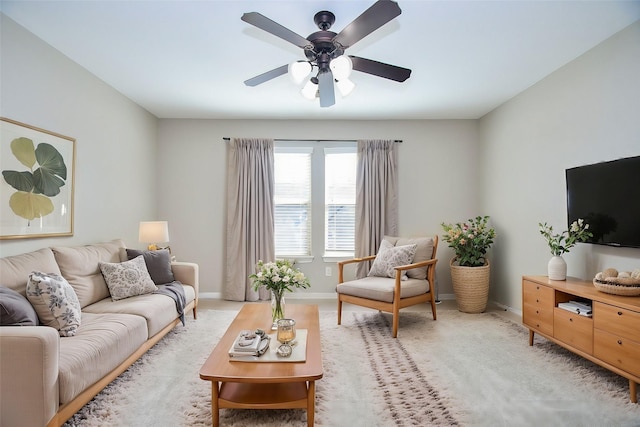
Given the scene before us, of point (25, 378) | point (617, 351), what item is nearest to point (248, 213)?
point (25, 378)

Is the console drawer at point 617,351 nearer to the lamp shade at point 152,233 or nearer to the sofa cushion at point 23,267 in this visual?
the sofa cushion at point 23,267

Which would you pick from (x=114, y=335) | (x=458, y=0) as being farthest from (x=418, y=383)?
(x=458, y=0)

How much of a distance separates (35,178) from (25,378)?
1.77 metres

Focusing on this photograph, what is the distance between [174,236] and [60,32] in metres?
2.80

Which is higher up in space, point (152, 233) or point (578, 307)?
point (152, 233)

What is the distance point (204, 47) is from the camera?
2.87m

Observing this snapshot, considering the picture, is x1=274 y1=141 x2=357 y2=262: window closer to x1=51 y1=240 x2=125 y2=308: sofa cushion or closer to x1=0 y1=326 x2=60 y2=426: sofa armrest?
x1=51 y1=240 x2=125 y2=308: sofa cushion

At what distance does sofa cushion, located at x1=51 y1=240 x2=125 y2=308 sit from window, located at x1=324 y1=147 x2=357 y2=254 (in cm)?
279

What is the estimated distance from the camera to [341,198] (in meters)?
4.96

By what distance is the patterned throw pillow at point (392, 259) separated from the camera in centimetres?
393

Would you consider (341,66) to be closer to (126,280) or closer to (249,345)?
(249,345)

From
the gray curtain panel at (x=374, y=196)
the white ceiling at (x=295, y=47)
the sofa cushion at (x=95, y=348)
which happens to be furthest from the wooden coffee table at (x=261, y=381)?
the gray curtain panel at (x=374, y=196)

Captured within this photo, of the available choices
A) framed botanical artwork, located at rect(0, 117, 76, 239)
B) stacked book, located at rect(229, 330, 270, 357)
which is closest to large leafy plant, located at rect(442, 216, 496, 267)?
stacked book, located at rect(229, 330, 270, 357)

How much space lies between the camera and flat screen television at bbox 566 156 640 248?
248cm
